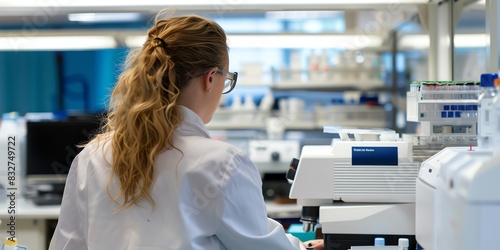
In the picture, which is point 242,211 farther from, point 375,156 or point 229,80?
point 375,156

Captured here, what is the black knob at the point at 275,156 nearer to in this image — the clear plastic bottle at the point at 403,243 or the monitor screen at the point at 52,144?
the monitor screen at the point at 52,144

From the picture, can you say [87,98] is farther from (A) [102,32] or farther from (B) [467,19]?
(B) [467,19]

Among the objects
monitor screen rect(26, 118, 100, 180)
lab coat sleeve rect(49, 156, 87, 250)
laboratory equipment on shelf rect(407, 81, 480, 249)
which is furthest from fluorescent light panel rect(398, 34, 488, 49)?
monitor screen rect(26, 118, 100, 180)

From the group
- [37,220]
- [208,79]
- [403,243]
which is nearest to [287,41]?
[37,220]

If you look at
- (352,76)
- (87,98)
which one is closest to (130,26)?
(87,98)

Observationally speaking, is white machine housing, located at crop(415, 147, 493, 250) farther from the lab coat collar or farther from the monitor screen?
the monitor screen

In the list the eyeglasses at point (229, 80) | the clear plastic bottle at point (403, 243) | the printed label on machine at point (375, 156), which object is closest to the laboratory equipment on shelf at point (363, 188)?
the printed label on machine at point (375, 156)

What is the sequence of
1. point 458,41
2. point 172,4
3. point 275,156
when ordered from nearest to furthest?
point 172,4 < point 458,41 < point 275,156

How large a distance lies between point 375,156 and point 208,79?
0.82m

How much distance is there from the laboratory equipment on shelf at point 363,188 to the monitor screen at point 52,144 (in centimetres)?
251

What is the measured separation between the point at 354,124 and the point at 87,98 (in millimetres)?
3607

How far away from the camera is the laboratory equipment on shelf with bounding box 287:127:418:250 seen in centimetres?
225

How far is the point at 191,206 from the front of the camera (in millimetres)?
1574

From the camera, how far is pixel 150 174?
→ 158 centimetres
